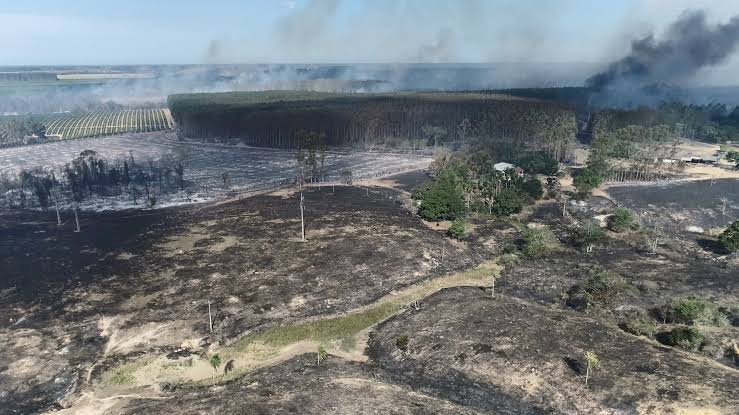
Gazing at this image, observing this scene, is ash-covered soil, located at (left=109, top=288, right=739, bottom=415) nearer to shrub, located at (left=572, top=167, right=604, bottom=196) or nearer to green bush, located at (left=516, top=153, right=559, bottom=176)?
shrub, located at (left=572, top=167, right=604, bottom=196)

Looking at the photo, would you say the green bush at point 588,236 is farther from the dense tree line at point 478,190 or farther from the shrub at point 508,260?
the dense tree line at point 478,190

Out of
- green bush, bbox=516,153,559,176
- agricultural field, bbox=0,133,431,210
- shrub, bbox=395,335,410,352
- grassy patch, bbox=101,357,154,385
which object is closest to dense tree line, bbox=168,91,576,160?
agricultural field, bbox=0,133,431,210

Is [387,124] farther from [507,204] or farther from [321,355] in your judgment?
[321,355]

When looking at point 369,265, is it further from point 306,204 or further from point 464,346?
point 306,204

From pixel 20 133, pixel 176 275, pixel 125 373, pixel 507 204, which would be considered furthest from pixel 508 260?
pixel 20 133

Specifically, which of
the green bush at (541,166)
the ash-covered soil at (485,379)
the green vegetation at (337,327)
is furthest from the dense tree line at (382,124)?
the ash-covered soil at (485,379)

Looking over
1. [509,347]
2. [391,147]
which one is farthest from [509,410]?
[391,147]

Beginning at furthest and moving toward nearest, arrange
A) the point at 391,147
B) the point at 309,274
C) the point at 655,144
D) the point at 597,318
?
1. the point at 391,147
2. the point at 655,144
3. the point at 309,274
4. the point at 597,318
